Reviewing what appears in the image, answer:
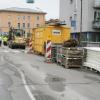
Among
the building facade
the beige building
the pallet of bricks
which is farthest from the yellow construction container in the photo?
the beige building

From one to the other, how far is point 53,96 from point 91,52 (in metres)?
→ 8.16

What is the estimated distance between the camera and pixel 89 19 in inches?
2393

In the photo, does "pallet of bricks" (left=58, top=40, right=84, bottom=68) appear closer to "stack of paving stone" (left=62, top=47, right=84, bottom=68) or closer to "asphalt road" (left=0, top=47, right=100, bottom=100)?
"stack of paving stone" (left=62, top=47, right=84, bottom=68)

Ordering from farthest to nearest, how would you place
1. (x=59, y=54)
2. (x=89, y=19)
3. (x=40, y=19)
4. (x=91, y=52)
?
(x=40, y=19) → (x=89, y=19) → (x=59, y=54) → (x=91, y=52)

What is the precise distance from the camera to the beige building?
136 meters

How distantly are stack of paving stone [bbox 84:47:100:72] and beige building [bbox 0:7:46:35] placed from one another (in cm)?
11392

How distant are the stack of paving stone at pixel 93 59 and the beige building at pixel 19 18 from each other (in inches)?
4485

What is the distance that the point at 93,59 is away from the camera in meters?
18.1

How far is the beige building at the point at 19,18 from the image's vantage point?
136m

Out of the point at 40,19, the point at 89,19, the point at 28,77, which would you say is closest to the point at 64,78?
the point at 28,77

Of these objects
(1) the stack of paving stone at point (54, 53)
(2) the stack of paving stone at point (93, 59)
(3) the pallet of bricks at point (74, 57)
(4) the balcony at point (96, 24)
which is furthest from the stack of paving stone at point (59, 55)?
(4) the balcony at point (96, 24)

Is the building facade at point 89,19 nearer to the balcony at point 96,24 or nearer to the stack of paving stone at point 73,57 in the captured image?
the balcony at point 96,24

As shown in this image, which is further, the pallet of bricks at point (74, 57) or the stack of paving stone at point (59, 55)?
the stack of paving stone at point (59, 55)

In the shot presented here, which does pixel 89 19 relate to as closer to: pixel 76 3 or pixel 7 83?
pixel 76 3
